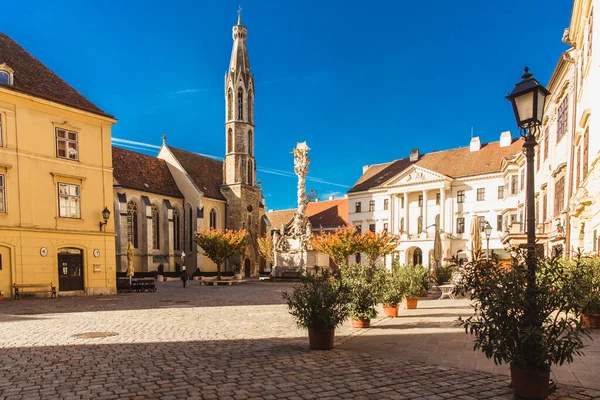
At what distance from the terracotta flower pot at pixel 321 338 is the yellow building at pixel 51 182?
1680 cm

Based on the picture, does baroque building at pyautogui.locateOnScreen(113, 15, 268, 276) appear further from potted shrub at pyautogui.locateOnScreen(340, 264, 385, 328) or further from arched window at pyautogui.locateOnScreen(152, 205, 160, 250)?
potted shrub at pyautogui.locateOnScreen(340, 264, 385, 328)

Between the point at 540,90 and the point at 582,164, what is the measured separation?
41.2 ft

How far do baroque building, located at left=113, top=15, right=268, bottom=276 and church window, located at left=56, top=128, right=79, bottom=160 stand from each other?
21.3 metres

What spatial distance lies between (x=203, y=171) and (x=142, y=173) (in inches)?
338

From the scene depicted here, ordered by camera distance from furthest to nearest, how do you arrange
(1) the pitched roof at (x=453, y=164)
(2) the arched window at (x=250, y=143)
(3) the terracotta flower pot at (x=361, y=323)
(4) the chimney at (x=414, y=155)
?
(4) the chimney at (x=414, y=155), (2) the arched window at (x=250, y=143), (1) the pitched roof at (x=453, y=164), (3) the terracotta flower pot at (x=361, y=323)

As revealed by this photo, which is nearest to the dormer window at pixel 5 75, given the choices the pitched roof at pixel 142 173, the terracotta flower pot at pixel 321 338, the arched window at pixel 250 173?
the terracotta flower pot at pixel 321 338

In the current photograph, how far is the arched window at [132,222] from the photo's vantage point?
42.9 meters

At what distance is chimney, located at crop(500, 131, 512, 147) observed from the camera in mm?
49263

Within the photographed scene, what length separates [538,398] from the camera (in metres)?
5.00

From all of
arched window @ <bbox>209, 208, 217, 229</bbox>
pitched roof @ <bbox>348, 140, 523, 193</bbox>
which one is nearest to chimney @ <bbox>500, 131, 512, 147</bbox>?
pitched roof @ <bbox>348, 140, 523, 193</bbox>

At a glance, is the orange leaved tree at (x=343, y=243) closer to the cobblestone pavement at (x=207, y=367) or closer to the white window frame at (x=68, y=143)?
the white window frame at (x=68, y=143)

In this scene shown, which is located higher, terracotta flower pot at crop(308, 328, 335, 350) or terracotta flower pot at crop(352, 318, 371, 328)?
terracotta flower pot at crop(308, 328, 335, 350)

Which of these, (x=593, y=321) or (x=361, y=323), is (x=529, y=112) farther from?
(x=361, y=323)

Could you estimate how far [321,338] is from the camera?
8102mm
